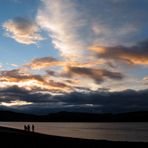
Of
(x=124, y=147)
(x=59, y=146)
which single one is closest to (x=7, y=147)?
(x=59, y=146)

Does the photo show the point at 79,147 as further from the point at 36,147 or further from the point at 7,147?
the point at 7,147

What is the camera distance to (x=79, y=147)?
3288 cm

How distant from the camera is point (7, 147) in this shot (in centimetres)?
2917

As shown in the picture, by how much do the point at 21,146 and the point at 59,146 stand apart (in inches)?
158

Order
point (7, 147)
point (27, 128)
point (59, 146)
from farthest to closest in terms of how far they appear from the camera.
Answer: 1. point (27, 128)
2. point (59, 146)
3. point (7, 147)

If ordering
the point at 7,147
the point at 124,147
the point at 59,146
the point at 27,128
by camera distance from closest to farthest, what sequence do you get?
the point at 7,147
the point at 59,146
the point at 124,147
the point at 27,128

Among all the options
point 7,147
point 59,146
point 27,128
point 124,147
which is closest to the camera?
point 7,147

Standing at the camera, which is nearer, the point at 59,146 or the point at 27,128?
the point at 59,146

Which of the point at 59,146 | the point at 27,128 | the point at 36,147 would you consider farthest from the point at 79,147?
the point at 27,128

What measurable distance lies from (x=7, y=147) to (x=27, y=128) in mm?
44254

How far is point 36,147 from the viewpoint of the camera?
3025 centimetres

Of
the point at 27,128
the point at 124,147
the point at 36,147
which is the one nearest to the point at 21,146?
the point at 36,147

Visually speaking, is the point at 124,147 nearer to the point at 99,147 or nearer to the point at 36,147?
the point at 99,147

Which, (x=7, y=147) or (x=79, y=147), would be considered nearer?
(x=7, y=147)
